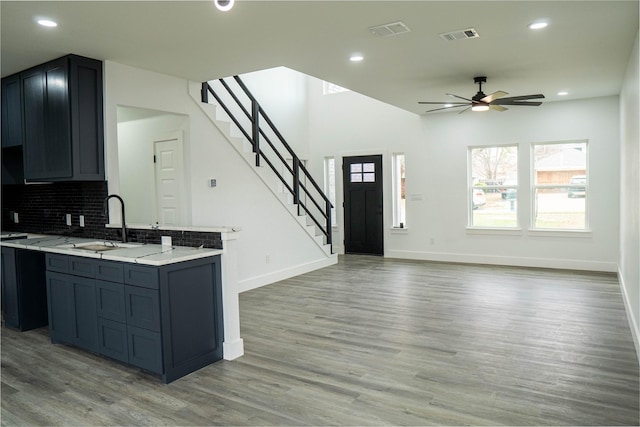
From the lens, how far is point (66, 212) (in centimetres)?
530

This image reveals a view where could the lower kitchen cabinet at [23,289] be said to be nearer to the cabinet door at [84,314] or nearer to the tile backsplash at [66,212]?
the tile backsplash at [66,212]

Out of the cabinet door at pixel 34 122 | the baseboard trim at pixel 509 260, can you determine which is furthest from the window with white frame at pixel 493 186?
the cabinet door at pixel 34 122

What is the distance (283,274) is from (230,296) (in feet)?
10.6

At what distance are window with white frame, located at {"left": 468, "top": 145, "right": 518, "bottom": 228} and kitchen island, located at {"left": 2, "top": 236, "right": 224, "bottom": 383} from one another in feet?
19.3

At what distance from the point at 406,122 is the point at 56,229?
612 centimetres

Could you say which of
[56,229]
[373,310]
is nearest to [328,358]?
[373,310]

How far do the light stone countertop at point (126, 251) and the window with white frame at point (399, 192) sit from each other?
577cm

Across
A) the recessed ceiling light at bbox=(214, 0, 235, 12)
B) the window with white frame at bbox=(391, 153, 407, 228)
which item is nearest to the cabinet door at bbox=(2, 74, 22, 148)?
the recessed ceiling light at bbox=(214, 0, 235, 12)

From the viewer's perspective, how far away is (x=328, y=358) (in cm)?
378

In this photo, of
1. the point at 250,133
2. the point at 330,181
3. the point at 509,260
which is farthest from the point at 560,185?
the point at 250,133

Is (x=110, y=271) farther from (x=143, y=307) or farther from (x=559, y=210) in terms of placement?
(x=559, y=210)

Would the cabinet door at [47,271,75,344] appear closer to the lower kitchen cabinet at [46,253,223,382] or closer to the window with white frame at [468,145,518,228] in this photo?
the lower kitchen cabinet at [46,253,223,382]

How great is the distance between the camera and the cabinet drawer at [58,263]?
3938 millimetres

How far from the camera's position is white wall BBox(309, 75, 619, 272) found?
7180 mm
